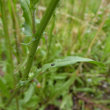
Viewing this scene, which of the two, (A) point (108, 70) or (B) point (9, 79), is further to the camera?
(A) point (108, 70)

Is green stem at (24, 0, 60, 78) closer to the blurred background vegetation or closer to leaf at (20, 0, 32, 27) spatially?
leaf at (20, 0, 32, 27)

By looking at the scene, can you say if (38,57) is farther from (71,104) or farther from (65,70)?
(71,104)

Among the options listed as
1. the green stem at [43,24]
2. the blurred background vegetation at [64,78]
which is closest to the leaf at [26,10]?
the green stem at [43,24]

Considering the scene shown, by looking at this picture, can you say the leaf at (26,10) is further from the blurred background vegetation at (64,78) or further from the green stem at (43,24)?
the blurred background vegetation at (64,78)

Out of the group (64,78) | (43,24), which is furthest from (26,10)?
(64,78)

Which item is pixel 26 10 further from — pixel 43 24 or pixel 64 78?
pixel 64 78

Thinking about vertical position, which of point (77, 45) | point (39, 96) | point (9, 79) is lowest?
point (39, 96)

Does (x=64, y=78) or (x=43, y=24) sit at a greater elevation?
(x=43, y=24)

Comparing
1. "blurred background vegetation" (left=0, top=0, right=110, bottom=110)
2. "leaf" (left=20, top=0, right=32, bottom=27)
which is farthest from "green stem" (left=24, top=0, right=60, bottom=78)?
"blurred background vegetation" (left=0, top=0, right=110, bottom=110)

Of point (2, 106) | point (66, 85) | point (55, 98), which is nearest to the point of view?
point (2, 106)

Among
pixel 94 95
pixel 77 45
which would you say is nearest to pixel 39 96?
pixel 94 95

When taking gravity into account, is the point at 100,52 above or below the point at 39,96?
above
